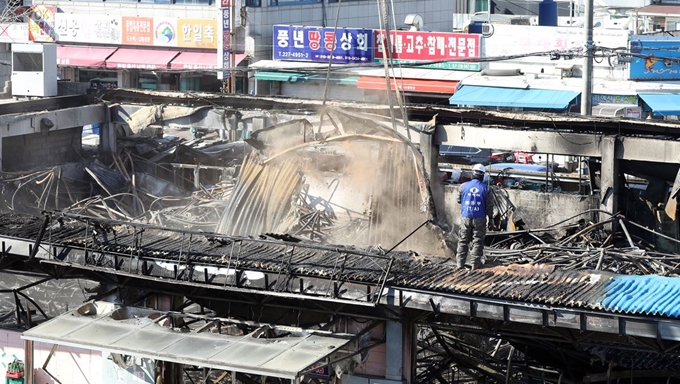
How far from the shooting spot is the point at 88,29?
4191cm

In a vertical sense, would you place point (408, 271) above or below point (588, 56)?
below

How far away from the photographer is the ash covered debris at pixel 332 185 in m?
22.8

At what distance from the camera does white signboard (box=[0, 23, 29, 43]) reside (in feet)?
140

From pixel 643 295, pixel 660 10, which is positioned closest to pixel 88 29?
pixel 660 10

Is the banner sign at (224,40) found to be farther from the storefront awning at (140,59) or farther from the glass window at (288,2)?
the glass window at (288,2)

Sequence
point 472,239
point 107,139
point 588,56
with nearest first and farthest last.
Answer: point 472,239 < point 588,56 < point 107,139

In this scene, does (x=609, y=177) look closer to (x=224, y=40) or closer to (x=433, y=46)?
(x=433, y=46)

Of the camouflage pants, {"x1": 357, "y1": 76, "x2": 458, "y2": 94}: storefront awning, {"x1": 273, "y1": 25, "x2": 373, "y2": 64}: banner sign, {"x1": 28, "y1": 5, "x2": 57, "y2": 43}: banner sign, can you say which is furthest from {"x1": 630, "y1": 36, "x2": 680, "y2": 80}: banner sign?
{"x1": 28, "y1": 5, "x2": 57, "y2": 43}: banner sign

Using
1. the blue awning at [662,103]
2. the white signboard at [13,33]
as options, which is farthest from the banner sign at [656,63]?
the white signboard at [13,33]

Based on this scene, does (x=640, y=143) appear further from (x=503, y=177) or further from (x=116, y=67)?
(x=116, y=67)

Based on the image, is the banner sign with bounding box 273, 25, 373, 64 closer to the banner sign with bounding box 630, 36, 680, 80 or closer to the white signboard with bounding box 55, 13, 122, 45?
the white signboard with bounding box 55, 13, 122, 45

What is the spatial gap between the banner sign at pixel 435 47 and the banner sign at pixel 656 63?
506cm

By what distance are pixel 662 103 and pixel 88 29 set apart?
21.4m

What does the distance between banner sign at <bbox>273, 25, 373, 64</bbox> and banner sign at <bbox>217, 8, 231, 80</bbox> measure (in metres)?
1.90
